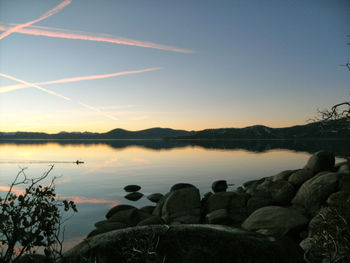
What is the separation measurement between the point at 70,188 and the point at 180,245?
2798 cm

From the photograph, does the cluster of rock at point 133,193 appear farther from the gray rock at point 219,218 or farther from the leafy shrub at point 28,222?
the leafy shrub at point 28,222

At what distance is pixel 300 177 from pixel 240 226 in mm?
6580

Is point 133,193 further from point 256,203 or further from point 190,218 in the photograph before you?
point 256,203

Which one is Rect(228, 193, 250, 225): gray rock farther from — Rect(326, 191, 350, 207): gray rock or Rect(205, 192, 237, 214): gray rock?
Rect(326, 191, 350, 207): gray rock

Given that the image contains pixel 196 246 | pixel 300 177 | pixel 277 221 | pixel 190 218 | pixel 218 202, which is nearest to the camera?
pixel 196 246

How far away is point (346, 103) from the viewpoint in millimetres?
7371

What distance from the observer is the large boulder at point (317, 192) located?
13.4 metres

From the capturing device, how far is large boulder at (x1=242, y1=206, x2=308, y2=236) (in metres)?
10.4

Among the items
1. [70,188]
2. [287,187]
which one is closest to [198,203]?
[287,187]

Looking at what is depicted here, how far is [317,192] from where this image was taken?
13.8 m

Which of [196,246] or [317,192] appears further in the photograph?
[317,192]

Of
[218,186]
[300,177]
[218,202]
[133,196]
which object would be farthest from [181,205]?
[218,186]

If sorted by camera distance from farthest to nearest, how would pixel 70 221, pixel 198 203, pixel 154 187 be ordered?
pixel 154 187 < pixel 70 221 < pixel 198 203

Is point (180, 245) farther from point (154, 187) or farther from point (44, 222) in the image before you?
point (154, 187)
